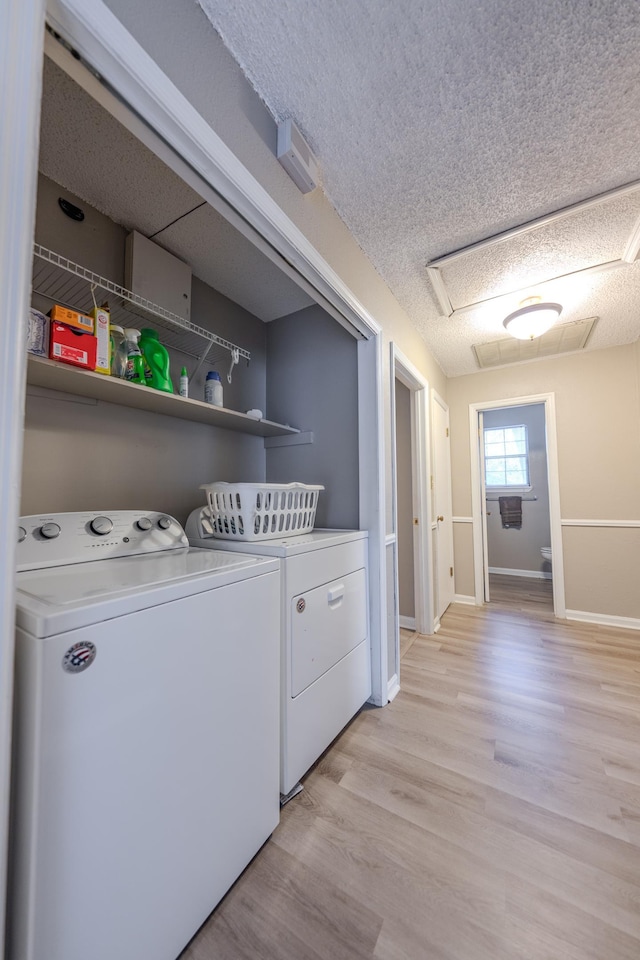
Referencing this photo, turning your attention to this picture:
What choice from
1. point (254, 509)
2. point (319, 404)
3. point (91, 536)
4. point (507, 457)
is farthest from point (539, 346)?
point (91, 536)

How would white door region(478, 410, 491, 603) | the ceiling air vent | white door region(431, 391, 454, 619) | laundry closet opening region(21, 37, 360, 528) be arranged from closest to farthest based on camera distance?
laundry closet opening region(21, 37, 360, 528) < the ceiling air vent < white door region(431, 391, 454, 619) < white door region(478, 410, 491, 603)

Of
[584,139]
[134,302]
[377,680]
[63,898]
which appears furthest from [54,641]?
[584,139]

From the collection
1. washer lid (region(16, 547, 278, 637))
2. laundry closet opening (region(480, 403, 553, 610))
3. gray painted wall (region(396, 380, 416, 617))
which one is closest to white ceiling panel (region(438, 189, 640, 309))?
gray painted wall (region(396, 380, 416, 617))

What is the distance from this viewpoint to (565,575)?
3076 mm

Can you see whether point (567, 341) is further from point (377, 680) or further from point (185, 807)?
point (185, 807)

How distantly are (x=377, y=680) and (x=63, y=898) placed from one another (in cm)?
143

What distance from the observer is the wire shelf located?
1150 mm

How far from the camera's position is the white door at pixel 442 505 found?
3.03 metres

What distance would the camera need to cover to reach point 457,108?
1151 millimetres

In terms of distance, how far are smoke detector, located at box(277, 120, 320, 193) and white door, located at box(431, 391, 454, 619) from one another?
6.77 ft

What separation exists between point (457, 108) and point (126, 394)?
1447 mm

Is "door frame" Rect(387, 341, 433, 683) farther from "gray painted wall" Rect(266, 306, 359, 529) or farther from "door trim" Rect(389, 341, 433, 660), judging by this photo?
"gray painted wall" Rect(266, 306, 359, 529)

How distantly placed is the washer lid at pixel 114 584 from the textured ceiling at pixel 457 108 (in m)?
1.43

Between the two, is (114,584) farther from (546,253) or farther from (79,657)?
(546,253)
